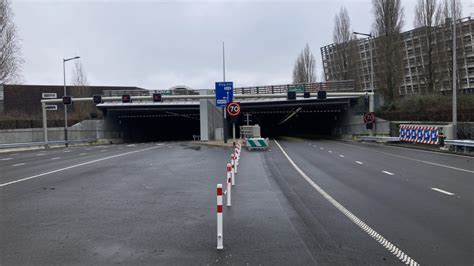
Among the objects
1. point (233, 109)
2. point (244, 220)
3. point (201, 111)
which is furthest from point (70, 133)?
point (244, 220)

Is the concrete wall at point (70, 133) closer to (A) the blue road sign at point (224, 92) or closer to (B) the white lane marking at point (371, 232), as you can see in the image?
(A) the blue road sign at point (224, 92)

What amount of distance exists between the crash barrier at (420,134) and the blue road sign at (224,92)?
1482 cm

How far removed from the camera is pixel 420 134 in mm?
30844

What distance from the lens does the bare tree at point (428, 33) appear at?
39469mm

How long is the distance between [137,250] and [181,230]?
124cm

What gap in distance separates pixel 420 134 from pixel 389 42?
16.4m

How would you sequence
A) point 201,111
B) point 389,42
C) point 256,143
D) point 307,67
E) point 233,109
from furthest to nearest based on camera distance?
point 307,67 < point 201,111 < point 389,42 < point 233,109 < point 256,143

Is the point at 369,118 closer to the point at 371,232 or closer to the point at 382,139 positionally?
the point at 382,139

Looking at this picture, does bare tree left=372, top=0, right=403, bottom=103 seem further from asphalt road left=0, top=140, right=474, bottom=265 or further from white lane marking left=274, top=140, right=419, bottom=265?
white lane marking left=274, top=140, right=419, bottom=265

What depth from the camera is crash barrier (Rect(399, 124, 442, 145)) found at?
28.2 m

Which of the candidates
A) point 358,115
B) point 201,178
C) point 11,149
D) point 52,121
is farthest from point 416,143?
point 52,121

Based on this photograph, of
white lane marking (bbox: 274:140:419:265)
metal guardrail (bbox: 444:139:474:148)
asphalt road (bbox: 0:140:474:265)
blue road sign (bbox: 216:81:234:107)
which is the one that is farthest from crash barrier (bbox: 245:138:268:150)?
white lane marking (bbox: 274:140:419:265)

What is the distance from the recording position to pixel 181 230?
7008 millimetres

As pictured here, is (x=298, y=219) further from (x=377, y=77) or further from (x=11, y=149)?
(x=377, y=77)
